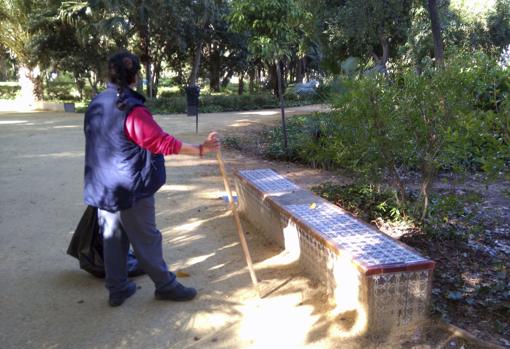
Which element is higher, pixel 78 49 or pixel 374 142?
pixel 78 49

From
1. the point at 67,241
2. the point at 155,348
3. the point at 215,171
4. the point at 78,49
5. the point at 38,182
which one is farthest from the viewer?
the point at 78,49

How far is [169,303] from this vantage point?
11.7 ft

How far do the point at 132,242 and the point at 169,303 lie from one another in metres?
0.56

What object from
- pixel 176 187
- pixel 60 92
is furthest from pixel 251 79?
pixel 176 187

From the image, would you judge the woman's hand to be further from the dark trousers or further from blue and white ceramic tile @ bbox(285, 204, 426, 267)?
blue and white ceramic tile @ bbox(285, 204, 426, 267)

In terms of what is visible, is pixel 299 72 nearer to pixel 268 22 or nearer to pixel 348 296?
pixel 268 22

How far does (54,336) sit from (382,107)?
328 centimetres

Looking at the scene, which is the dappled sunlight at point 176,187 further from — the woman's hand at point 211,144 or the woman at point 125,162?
the woman's hand at point 211,144

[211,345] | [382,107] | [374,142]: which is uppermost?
[382,107]

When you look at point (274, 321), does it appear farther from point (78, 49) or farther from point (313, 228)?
point (78, 49)

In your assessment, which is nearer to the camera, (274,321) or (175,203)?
Answer: (274,321)

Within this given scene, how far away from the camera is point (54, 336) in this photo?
3164mm

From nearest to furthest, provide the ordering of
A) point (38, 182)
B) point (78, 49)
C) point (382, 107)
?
point (382, 107), point (38, 182), point (78, 49)

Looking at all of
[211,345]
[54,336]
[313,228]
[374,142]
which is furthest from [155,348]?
[374,142]
